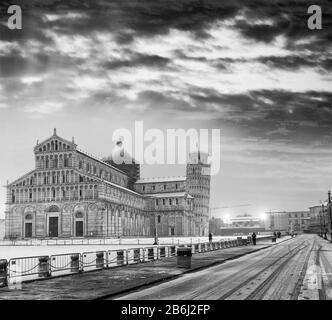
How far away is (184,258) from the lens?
2573 centimetres

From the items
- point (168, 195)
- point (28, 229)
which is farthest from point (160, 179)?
point (28, 229)

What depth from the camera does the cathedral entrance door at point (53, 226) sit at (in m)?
104

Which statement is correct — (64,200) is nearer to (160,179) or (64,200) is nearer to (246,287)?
(160,179)

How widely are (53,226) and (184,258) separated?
85.0 metres

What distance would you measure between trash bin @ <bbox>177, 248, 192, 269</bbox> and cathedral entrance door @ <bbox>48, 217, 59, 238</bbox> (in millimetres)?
82973

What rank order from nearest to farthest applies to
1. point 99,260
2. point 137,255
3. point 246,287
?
point 246,287
point 99,260
point 137,255

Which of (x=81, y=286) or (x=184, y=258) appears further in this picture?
(x=184, y=258)

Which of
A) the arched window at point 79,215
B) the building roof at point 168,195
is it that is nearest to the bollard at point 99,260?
the arched window at point 79,215

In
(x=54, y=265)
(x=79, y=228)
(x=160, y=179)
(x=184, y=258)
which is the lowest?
(x=79, y=228)

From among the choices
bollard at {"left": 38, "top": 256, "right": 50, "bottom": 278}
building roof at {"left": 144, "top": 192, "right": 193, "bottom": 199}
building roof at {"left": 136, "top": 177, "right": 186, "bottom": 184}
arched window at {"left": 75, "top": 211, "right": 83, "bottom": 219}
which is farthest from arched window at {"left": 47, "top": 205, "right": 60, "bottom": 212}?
bollard at {"left": 38, "top": 256, "right": 50, "bottom": 278}

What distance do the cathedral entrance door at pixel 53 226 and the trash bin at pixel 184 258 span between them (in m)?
83.0
